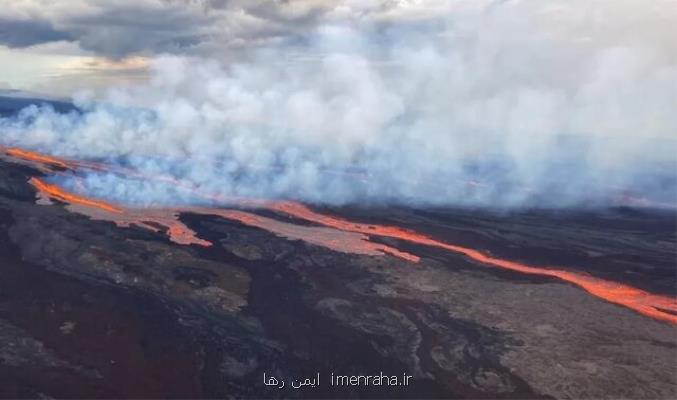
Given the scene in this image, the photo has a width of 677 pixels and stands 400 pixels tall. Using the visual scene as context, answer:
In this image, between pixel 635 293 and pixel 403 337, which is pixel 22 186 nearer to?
pixel 403 337

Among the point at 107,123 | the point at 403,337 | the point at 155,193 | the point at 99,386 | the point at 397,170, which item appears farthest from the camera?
the point at 107,123

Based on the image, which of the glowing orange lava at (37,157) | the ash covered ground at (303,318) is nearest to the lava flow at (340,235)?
the ash covered ground at (303,318)

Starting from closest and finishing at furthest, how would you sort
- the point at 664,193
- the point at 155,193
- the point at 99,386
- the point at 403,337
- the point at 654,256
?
the point at 99,386, the point at 403,337, the point at 654,256, the point at 155,193, the point at 664,193

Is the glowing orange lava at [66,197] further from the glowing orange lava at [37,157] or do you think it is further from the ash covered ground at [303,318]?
the glowing orange lava at [37,157]

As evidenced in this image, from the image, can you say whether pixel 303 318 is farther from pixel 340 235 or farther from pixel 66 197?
pixel 66 197

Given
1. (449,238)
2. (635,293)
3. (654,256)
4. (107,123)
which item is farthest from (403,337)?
(107,123)

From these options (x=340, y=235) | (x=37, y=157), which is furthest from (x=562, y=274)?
(x=37, y=157)

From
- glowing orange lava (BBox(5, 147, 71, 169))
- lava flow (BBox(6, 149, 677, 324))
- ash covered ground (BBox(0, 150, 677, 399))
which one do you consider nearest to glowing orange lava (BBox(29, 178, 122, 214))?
lava flow (BBox(6, 149, 677, 324))
